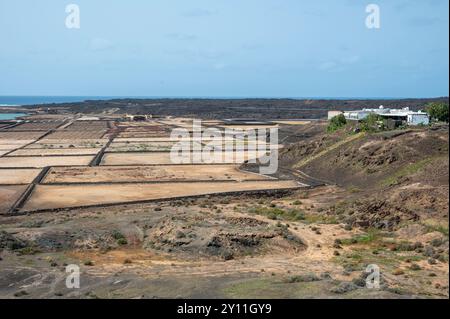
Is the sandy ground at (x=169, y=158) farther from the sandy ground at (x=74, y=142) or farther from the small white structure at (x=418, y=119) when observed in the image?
the small white structure at (x=418, y=119)

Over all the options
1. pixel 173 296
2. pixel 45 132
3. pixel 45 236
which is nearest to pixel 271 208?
pixel 45 236

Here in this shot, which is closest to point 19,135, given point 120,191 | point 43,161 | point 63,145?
point 63,145

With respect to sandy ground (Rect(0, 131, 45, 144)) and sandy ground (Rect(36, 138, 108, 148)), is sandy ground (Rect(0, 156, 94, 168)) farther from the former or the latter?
sandy ground (Rect(0, 131, 45, 144))

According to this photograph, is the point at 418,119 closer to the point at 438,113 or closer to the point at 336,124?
the point at 438,113

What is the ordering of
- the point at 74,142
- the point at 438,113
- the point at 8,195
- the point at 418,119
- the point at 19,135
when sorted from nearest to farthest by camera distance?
the point at 8,195
the point at 418,119
the point at 438,113
the point at 74,142
the point at 19,135

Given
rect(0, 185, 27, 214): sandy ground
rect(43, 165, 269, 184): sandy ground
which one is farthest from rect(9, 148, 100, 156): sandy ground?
rect(0, 185, 27, 214): sandy ground

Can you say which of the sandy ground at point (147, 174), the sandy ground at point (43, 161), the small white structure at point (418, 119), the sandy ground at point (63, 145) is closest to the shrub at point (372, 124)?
the small white structure at point (418, 119)
